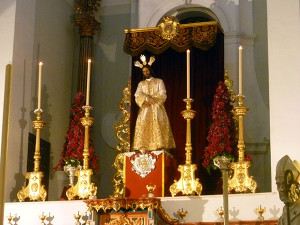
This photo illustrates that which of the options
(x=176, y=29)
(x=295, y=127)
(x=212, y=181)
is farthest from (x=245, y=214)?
(x=176, y=29)

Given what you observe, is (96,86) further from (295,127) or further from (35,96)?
(295,127)

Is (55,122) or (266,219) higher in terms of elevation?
(55,122)

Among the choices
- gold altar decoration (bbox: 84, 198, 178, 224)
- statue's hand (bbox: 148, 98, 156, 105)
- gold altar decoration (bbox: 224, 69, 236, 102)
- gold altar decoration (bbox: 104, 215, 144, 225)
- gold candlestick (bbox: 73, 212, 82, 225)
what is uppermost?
gold altar decoration (bbox: 224, 69, 236, 102)

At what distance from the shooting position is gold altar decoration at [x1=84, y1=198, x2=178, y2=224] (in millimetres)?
5797

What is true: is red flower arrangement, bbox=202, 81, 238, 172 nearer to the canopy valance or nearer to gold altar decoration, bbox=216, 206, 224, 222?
gold altar decoration, bbox=216, 206, 224, 222

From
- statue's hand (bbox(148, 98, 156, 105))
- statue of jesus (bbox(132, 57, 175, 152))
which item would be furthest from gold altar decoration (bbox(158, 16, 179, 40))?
statue's hand (bbox(148, 98, 156, 105))

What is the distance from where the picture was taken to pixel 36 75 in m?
8.33

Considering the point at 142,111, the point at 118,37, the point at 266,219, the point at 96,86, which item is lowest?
the point at 266,219

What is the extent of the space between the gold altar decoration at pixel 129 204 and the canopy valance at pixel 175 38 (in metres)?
2.91

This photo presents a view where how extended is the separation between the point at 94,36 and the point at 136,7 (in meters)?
0.84

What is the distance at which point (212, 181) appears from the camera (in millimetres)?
7695

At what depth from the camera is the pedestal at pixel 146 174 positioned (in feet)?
22.0

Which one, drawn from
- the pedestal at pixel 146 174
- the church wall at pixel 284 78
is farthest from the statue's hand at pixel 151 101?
the church wall at pixel 284 78

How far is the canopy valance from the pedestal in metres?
1.91
